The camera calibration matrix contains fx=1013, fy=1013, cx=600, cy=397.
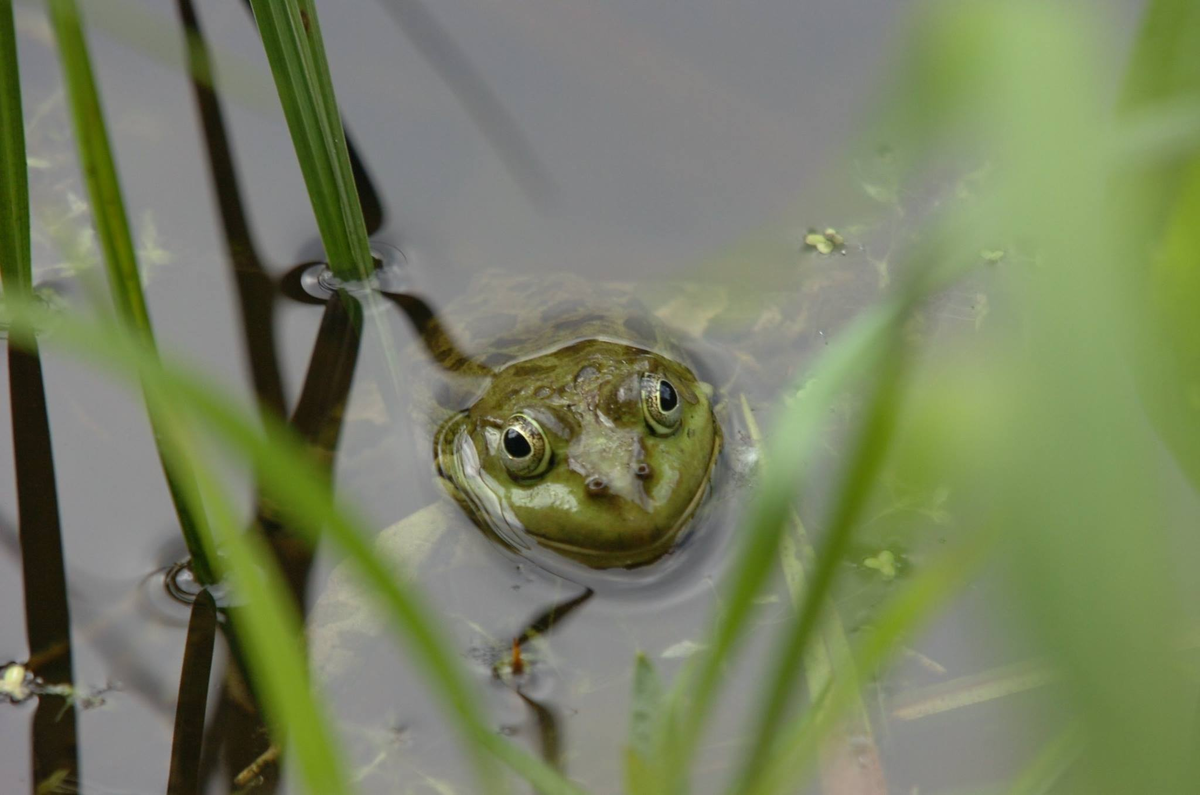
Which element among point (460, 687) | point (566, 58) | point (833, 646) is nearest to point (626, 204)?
point (566, 58)

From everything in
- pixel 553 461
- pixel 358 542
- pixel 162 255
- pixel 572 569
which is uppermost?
pixel 162 255

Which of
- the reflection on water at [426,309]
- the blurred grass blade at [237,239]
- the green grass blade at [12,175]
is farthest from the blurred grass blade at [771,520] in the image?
the blurred grass blade at [237,239]

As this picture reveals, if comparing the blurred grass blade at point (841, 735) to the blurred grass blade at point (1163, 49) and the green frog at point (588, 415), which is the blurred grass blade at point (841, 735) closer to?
the green frog at point (588, 415)

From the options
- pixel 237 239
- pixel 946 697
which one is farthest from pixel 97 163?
pixel 946 697

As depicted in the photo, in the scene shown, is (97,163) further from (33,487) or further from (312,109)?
(33,487)

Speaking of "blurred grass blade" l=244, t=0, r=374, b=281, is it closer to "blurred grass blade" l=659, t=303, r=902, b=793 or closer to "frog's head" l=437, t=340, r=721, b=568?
"frog's head" l=437, t=340, r=721, b=568

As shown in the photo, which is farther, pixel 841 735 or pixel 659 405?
pixel 659 405

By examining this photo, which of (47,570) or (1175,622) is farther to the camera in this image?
(47,570)

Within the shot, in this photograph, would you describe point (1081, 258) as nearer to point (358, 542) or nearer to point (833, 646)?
point (358, 542)
